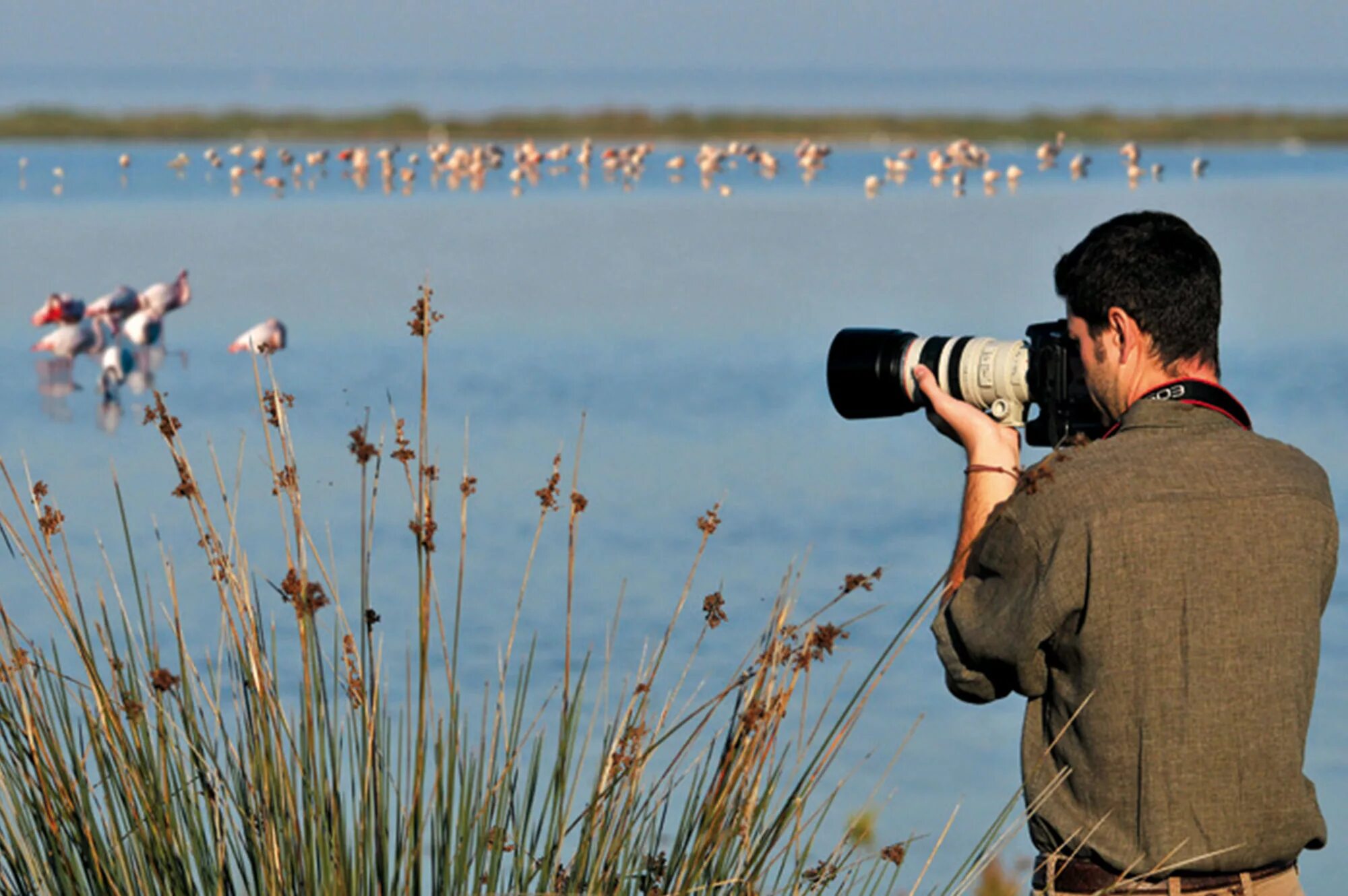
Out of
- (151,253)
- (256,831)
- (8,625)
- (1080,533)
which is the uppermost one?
(1080,533)

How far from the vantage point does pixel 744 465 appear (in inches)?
297

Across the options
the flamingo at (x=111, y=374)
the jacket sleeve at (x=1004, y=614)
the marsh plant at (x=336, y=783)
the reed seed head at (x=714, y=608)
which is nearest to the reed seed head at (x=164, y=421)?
the marsh plant at (x=336, y=783)

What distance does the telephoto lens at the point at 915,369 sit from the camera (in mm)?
2457

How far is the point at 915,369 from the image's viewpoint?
254cm

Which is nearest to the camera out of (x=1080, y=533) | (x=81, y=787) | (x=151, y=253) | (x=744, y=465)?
(x=1080, y=533)

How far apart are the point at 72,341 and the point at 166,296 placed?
30.5 inches

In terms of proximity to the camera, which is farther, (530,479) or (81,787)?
(530,479)

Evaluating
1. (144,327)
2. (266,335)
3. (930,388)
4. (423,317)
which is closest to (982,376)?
(930,388)

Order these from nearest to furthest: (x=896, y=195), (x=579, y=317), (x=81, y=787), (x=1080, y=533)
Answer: (x=1080, y=533) < (x=81, y=787) < (x=579, y=317) < (x=896, y=195)

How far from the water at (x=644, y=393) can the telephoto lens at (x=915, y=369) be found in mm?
784

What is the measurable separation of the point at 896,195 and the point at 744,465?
1613 cm

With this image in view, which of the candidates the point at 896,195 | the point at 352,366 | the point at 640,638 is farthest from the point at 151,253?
the point at 640,638

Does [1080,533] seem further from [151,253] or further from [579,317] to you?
[151,253]

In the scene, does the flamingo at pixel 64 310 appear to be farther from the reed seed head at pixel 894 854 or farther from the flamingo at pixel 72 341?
the reed seed head at pixel 894 854
